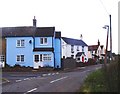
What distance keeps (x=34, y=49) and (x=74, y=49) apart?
28101 millimetres

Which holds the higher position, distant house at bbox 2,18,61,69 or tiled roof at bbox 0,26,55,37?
tiled roof at bbox 0,26,55,37

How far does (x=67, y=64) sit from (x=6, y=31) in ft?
40.3

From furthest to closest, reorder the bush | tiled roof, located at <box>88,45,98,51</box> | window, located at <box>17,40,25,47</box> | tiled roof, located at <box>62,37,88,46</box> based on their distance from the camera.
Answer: tiled roof, located at <box>88,45,98,51</box>, tiled roof, located at <box>62,37,88,46</box>, window, located at <box>17,40,25,47</box>, the bush

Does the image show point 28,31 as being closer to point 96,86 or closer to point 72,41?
point 72,41

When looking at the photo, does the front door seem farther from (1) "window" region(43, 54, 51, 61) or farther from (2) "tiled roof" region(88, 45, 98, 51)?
(2) "tiled roof" region(88, 45, 98, 51)

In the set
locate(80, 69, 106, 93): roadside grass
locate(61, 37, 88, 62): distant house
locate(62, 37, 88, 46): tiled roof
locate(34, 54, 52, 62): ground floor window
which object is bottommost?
locate(80, 69, 106, 93): roadside grass

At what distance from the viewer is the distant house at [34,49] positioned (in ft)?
195

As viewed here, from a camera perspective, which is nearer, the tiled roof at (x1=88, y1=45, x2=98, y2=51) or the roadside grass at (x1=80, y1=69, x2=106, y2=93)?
the roadside grass at (x1=80, y1=69, x2=106, y2=93)

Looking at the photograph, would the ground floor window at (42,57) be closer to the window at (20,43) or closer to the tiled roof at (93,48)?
the window at (20,43)

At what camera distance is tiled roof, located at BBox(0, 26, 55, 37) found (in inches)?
2382

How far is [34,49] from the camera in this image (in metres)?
60.1

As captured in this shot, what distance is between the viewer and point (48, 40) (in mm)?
60031

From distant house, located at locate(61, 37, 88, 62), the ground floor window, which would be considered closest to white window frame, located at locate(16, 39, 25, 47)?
the ground floor window

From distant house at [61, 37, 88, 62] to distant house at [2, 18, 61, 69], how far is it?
17.6 m
